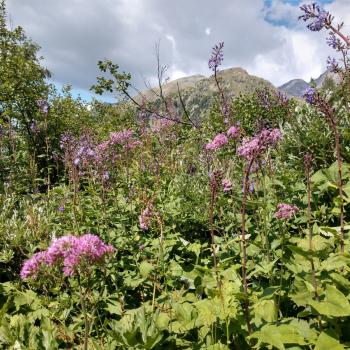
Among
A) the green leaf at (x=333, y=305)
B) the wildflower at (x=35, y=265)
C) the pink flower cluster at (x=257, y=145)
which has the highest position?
the pink flower cluster at (x=257, y=145)

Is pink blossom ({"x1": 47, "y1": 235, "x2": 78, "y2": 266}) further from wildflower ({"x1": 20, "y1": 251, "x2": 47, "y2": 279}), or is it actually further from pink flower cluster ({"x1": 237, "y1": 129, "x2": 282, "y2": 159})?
pink flower cluster ({"x1": 237, "y1": 129, "x2": 282, "y2": 159})

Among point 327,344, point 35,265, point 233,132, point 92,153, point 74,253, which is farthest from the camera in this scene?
point 92,153

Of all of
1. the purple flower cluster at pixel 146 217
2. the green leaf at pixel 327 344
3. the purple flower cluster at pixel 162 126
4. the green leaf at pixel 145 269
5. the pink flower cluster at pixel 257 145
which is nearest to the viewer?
the green leaf at pixel 327 344

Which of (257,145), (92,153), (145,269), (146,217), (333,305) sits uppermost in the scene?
(92,153)

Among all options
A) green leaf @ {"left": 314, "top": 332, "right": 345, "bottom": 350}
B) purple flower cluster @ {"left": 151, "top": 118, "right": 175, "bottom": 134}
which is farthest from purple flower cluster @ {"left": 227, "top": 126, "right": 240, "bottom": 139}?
purple flower cluster @ {"left": 151, "top": 118, "right": 175, "bottom": 134}

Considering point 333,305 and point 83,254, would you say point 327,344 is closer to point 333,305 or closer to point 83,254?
point 333,305

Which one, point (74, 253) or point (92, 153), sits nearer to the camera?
point (74, 253)

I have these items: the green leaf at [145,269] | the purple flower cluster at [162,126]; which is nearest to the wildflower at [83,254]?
the green leaf at [145,269]

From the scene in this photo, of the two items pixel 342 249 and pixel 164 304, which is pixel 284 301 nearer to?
pixel 342 249

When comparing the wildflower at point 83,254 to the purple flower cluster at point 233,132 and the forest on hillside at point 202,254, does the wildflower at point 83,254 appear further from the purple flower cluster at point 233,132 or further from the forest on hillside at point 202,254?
the purple flower cluster at point 233,132

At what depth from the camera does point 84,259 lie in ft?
8.00

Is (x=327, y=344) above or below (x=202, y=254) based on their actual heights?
below

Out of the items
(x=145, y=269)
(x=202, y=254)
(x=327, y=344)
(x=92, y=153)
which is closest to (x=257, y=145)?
(x=327, y=344)

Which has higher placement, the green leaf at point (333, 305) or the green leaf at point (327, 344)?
the green leaf at point (333, 305)
